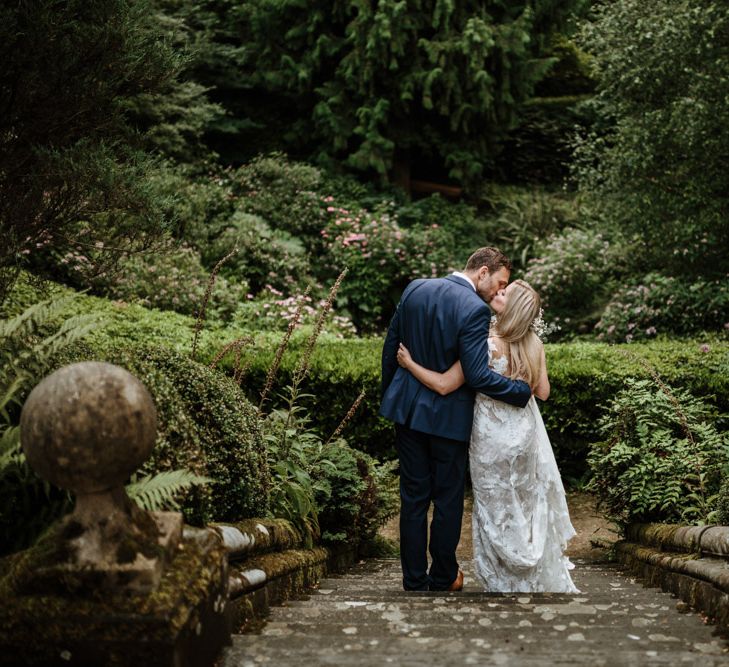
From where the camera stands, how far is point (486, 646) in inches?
114

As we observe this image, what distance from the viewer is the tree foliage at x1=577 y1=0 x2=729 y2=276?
1141cm

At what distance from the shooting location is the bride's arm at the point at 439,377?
5031mm

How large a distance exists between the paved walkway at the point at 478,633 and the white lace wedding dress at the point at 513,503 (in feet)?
2.44

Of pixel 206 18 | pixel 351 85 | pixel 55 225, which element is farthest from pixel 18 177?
pixel 206 18

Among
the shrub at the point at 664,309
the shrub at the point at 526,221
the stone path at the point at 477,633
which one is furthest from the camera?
the shrub at the point at 526,221

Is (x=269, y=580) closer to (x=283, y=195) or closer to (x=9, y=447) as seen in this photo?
(x=9, y=447)

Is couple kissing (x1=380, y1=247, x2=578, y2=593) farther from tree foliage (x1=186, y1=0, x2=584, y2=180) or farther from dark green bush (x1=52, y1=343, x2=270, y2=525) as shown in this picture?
tree foliage (x1=186, y1=0, x2=584, y2=180)

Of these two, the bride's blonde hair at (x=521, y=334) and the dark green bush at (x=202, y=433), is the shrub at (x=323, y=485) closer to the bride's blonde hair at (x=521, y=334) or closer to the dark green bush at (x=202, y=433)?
the dark green bush at (x=202, y=433)

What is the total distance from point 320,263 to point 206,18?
248 inches

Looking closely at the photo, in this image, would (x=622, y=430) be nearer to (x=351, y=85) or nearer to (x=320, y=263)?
(x=320, y=263)

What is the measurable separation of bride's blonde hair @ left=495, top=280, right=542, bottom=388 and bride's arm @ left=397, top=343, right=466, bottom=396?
0.40m

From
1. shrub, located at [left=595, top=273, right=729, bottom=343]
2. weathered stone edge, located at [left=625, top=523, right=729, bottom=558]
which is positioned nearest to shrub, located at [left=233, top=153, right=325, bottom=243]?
shrub, located at [left=595, top=273, right=729, bottom=343]

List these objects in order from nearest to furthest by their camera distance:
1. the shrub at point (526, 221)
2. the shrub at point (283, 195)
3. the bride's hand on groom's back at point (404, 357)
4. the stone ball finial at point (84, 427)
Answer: the stone ball finial at point (84, 427)
the bride's hand on groom's back at point (404, 357)
the shrub at point (283, 195)
the shrub at point (526, 221)

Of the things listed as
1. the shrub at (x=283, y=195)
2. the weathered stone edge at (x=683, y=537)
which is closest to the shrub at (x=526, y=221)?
the shrub at (x=283, y=195)
